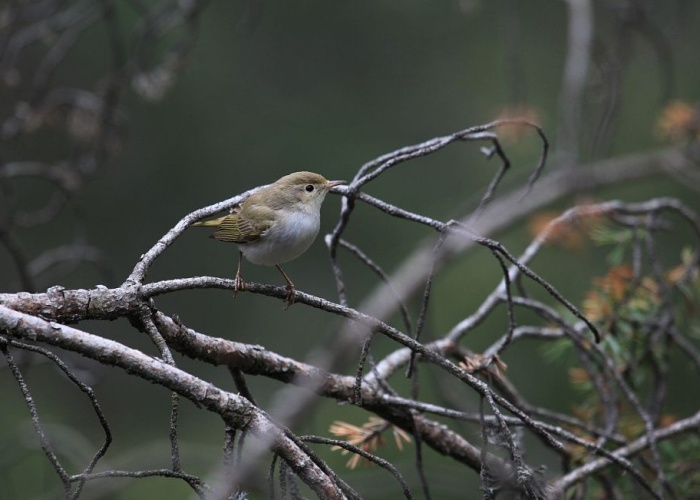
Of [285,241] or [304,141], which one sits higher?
[304,141]

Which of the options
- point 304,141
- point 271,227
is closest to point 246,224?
point 271,227

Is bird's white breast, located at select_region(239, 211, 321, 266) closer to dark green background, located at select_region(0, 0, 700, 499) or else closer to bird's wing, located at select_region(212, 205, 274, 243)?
bird's wing, located at select_region(212, 205, 274, 243)

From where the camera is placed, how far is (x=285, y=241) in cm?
300

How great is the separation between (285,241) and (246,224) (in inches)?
5.3

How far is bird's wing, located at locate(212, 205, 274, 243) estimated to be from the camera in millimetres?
2963

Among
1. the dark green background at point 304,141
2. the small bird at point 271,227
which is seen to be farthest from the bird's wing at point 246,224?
the dark green background at point 304,141

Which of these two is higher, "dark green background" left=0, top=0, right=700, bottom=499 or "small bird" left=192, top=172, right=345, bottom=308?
"dark green background" left=0, top=0, right=700, bottom=499

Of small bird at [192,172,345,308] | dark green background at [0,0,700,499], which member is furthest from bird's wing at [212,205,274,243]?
dark green background at [0,0,700,499]

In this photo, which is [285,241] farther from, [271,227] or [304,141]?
[304,141]

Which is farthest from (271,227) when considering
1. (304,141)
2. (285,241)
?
(304,141)

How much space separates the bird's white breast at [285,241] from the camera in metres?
3.00

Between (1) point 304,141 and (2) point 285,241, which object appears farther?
(1) point 304,141

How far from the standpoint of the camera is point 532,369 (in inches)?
269

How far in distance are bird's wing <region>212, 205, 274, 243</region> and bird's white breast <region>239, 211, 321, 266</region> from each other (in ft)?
0.08
